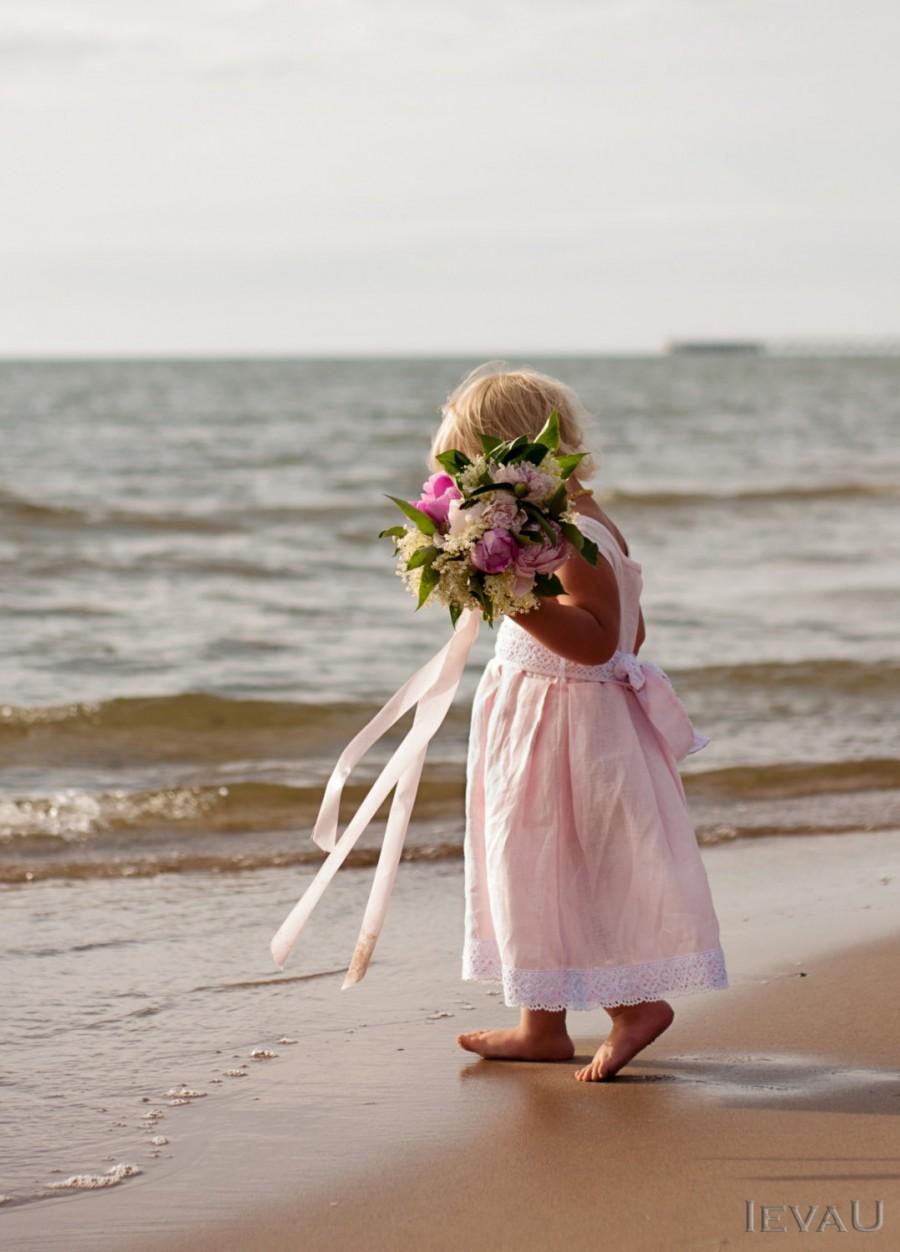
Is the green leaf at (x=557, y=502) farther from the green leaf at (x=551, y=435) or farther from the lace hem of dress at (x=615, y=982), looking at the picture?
the lace hem of dress at (x=615, y=982)

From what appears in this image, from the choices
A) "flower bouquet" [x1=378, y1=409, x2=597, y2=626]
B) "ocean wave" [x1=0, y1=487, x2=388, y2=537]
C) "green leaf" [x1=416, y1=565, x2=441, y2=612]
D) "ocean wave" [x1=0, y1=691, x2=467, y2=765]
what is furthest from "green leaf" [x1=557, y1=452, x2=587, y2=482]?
"ocean wave" [x1=0, y1=487, x2=388, y2=537]

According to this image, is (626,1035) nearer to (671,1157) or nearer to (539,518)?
(671,1157)

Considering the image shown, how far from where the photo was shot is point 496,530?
3453 mm

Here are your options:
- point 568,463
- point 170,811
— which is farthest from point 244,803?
point 568,463

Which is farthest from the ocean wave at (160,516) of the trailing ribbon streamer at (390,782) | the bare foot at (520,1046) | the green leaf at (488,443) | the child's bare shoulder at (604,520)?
the green leaf at (488,443)

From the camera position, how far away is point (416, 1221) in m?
3.05

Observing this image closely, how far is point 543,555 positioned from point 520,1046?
119 centimetres

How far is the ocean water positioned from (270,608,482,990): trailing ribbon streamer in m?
0.39

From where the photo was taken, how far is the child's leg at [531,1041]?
3.95 meters

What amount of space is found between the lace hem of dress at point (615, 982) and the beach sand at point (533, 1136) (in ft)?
0.58

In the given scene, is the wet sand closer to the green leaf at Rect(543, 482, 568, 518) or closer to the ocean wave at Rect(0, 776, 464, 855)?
the green leaf at Rect(543, 482, 568, 518)

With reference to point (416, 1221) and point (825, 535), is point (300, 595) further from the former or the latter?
point (416, 1221)

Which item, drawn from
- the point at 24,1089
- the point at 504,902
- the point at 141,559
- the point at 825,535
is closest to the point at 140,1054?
the point at 24,1089

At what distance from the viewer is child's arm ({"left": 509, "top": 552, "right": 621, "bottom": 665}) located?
3.65m
